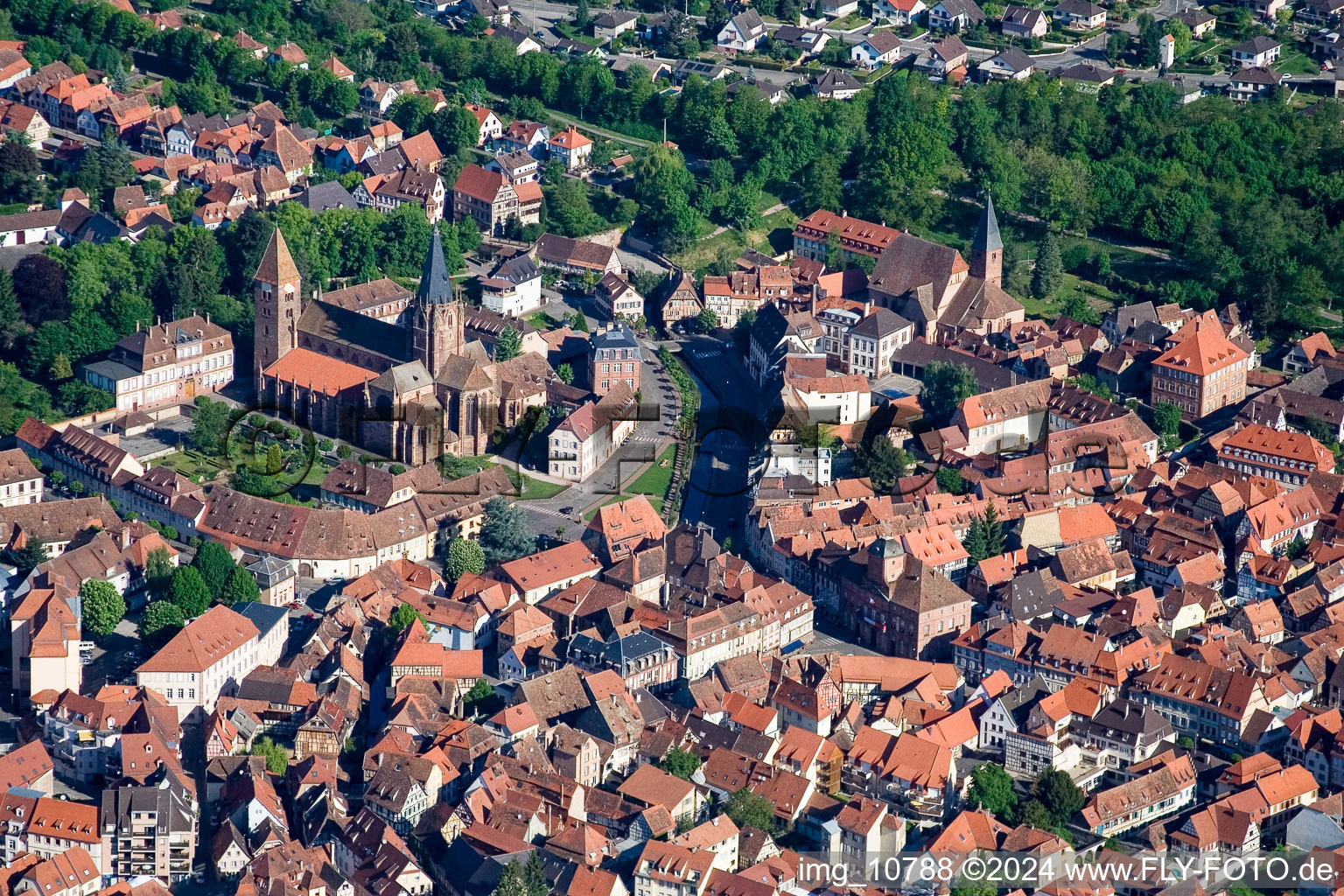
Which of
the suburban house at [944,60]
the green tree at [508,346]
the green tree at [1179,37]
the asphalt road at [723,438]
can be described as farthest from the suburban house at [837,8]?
the green tree at [508,346]

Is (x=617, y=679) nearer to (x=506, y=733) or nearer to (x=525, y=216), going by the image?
(x=506, y=733)

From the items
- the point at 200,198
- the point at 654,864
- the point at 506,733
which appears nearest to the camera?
the point at 654,864

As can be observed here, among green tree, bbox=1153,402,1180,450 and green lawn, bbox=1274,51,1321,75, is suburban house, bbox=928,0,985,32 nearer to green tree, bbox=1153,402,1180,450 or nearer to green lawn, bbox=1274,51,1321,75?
green lawn, bbox=1274,51,1321,75

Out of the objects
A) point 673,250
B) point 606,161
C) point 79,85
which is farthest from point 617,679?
point 79,85

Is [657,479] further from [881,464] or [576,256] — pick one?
[576,256]

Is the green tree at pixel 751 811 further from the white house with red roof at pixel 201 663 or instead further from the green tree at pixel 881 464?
the green tree at pixel 881 464

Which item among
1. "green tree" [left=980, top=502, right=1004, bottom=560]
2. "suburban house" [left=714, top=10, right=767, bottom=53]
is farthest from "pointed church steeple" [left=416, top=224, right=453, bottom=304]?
"suburban house" [left=714, top=10, right=767, bottom=53]
